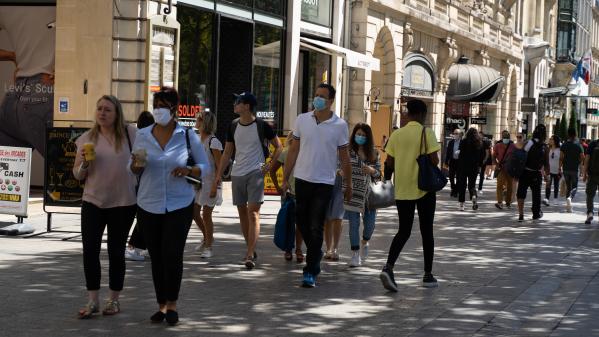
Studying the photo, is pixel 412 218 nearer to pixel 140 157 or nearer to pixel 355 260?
pixel 355 260

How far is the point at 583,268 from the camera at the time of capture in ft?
40.0

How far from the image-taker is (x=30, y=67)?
1886 centimetres

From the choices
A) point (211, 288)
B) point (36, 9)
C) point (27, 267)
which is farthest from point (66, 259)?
point (36, 9)

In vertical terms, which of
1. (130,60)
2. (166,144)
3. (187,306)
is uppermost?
(130,60)

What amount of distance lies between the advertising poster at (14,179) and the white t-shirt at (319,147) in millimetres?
4510

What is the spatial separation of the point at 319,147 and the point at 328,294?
1366 mm

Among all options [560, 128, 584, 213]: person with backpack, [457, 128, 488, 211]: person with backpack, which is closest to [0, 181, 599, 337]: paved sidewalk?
[457, 128, 488, 211]: person with backpack

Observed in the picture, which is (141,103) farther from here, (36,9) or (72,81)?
(36,9)

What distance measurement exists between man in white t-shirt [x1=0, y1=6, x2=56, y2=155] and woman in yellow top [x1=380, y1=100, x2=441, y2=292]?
9.96 metres

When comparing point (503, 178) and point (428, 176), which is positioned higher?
point (428, 176)

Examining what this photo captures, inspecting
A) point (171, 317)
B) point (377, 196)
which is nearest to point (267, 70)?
point (377, 196)


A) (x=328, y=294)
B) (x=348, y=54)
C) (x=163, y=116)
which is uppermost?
(x=348, y=54)

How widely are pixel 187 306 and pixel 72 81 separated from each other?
1025 centimetres

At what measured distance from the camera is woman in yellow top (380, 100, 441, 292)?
33.4 feet
